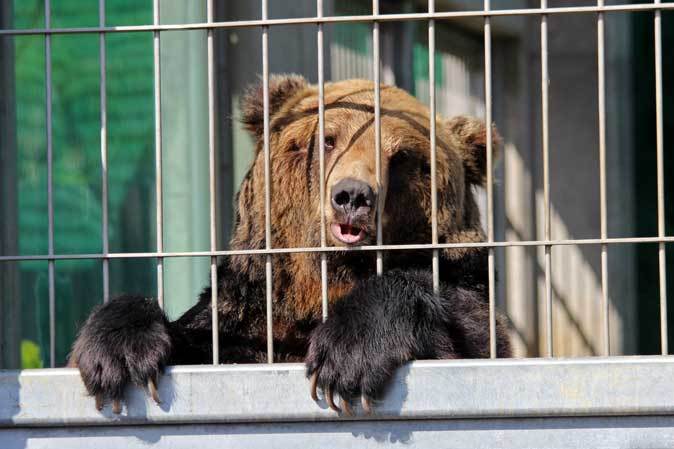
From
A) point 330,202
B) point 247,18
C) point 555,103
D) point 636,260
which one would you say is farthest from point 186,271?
point 636,260

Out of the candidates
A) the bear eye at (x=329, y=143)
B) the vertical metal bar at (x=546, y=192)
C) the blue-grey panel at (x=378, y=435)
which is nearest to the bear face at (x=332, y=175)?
the bear eye at (x=329, y=143)

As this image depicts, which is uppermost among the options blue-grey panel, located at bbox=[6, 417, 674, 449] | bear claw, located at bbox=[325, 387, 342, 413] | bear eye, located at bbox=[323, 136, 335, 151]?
bear eye, located at bbox=[323, 136, 335, 151]

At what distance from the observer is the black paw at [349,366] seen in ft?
9.36

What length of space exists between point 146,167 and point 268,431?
132 inches

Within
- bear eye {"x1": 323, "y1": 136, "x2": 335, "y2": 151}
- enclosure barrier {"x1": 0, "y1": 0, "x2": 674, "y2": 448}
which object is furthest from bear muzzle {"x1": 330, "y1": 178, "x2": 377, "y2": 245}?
bear eye {"x1": 323, "y1": 136, "x2": 335, "y2": 151}

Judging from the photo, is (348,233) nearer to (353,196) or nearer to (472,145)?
(353,196)

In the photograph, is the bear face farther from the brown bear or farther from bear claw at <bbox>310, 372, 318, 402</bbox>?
bear claw at <bbox>310, 372, 318, 402</bbox>

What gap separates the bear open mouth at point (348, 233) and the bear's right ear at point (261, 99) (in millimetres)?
1033

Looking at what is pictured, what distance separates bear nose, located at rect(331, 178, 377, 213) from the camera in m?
3.43

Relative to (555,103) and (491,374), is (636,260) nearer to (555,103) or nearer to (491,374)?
(555,103)

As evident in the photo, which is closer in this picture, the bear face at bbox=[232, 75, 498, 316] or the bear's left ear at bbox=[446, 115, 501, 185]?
the bear face at bbox=[232, 75, 498, 316]

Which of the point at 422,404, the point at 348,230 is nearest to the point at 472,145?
the point at 348,230

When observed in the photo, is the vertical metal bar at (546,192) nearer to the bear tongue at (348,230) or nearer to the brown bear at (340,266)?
the brown bear at (340,266)

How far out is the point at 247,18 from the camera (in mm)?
5840
